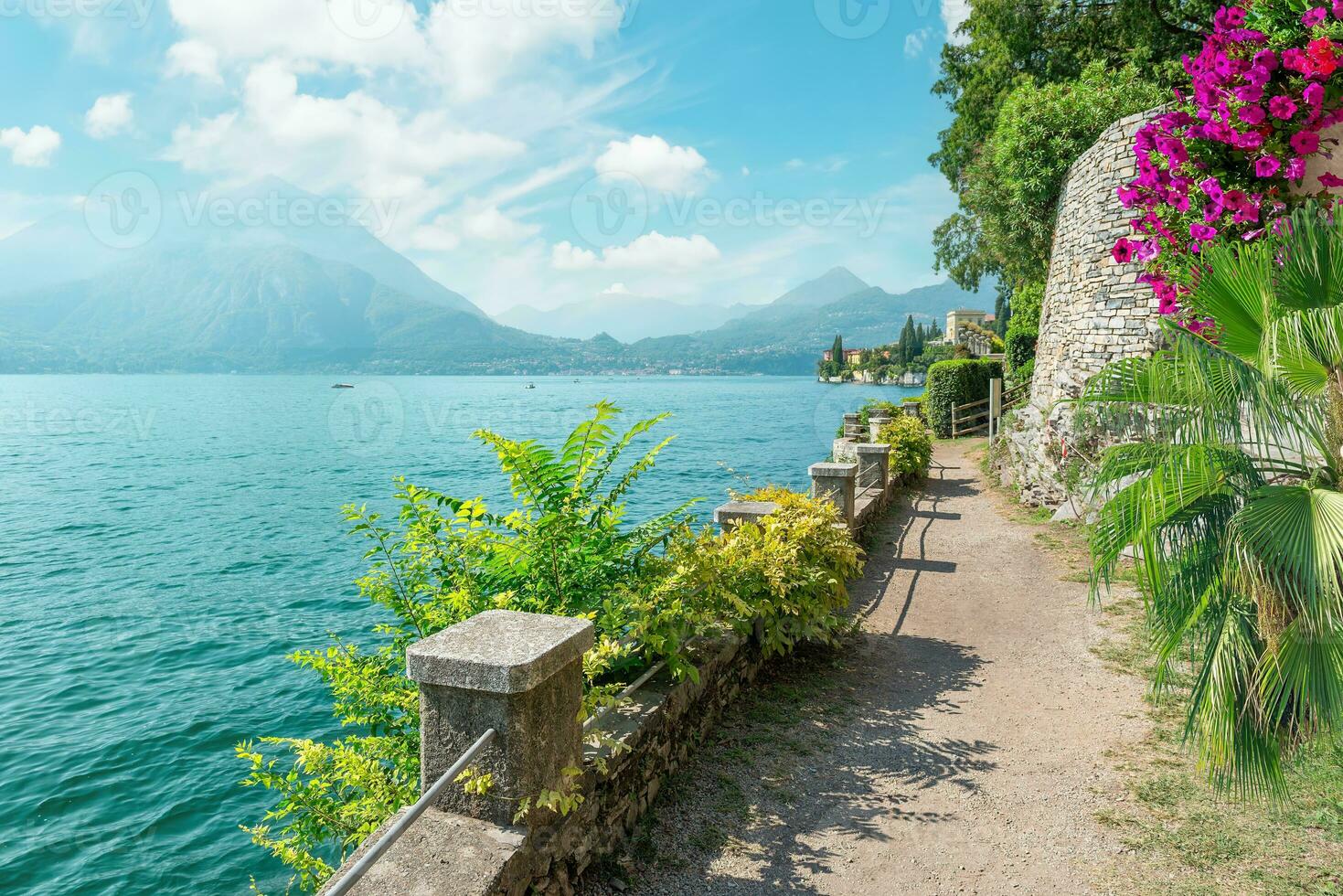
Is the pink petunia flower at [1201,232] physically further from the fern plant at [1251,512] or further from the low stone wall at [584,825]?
the low stone wall at [584,825]

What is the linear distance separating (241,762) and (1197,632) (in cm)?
918

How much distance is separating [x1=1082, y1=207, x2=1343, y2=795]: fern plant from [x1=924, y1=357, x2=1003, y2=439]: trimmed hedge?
2519 centimetres

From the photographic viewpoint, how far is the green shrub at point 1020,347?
81.5 feet

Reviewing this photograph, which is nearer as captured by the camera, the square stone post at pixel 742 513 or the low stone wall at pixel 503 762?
the low stone wall at pixel 503 762

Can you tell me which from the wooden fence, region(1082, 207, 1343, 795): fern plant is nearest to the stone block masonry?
region(1082, 207, 1343, 795): fern plant

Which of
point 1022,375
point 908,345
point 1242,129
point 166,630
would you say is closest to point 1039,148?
point 1242,129

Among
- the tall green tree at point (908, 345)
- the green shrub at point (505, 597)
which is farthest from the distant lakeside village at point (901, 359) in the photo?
the green shrub at point (505, 597)

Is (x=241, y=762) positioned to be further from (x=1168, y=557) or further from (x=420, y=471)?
(x=420, y=471)

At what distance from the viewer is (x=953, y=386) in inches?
1107

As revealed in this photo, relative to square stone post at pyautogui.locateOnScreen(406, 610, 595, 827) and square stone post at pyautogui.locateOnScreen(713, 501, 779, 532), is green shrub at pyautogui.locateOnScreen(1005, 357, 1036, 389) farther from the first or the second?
square stone post at pyautogui.locateOnScreen(406, 610, 595, 827)

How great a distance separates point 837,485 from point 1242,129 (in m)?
6.54

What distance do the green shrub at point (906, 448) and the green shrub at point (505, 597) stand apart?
411 inches

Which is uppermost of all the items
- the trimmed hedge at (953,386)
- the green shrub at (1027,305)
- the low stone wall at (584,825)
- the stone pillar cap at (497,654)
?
the green shrub at (1027,305)

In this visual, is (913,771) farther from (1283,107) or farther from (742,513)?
(1283,107)
